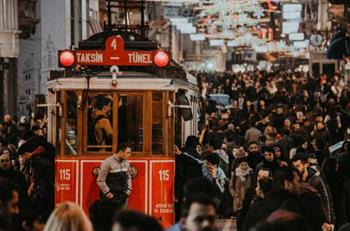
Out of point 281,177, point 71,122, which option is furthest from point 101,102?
point 281,177

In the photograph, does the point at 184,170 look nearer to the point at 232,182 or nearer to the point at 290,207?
the point at 232,182

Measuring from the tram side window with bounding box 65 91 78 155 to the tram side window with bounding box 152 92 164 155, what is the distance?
1062 millimetres

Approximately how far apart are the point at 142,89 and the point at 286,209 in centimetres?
657

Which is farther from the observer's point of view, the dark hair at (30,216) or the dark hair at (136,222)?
the dark hair at (30,216)

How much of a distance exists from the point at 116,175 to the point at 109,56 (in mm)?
2092

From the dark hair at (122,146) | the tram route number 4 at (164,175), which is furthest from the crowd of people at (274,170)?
the dark hair at (122,146)

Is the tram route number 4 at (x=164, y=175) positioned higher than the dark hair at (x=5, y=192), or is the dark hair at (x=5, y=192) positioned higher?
the dark hair at (x=5, y=192)

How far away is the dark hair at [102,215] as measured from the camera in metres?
9.50

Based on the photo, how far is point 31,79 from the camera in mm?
42500

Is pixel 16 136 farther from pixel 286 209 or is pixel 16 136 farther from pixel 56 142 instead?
pixel 286 209

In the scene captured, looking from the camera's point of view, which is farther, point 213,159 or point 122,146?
point 213,159

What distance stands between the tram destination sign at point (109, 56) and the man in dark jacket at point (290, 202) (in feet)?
15.2

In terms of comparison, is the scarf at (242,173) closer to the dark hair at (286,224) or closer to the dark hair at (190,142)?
the dark hair at (190,142)

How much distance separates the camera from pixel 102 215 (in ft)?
31.7
